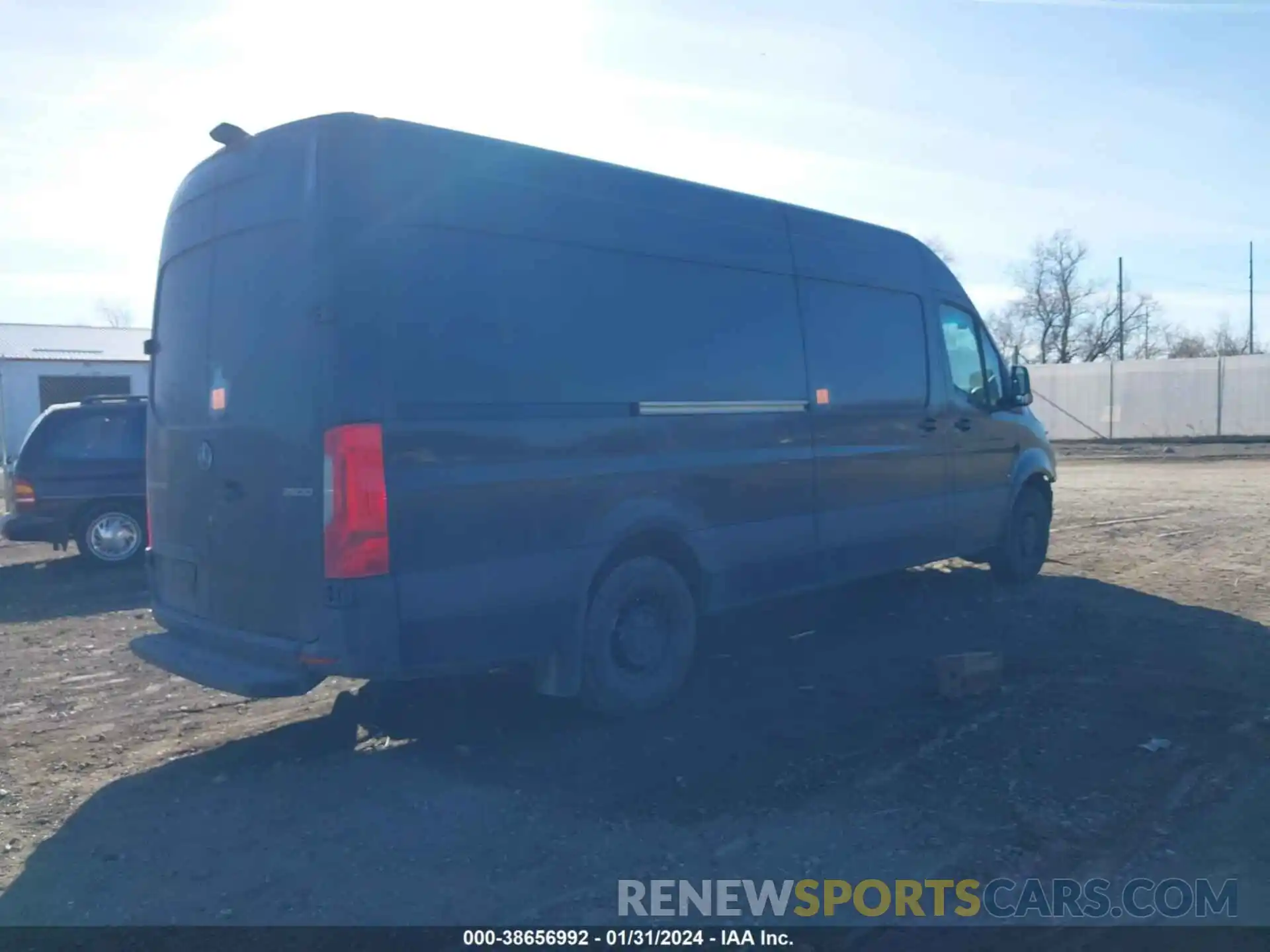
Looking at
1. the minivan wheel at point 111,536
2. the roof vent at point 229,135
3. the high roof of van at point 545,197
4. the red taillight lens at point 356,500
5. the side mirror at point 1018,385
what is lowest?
Result: the minivan wheel at point 111,536

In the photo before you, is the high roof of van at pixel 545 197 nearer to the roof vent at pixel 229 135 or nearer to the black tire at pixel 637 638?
the roof vent at pixel 229 135

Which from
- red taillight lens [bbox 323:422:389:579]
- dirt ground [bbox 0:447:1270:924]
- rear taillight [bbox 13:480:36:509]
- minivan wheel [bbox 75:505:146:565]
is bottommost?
dirt ground [bbox 0:447:1270:924]

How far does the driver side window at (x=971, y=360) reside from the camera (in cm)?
923

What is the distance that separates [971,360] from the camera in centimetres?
951

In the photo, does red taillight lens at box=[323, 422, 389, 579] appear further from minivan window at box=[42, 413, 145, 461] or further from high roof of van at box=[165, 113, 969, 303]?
minivan window at box=[42, 413, 145, 461]

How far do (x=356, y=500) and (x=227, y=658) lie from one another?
4.43 feet

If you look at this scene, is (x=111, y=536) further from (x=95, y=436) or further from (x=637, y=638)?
(x=637, y=638)

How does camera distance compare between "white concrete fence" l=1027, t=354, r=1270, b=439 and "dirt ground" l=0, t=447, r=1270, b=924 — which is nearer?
"dirt ground" l=0, t=447, r=1270, b=924

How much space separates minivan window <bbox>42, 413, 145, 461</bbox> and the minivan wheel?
572 millimetres

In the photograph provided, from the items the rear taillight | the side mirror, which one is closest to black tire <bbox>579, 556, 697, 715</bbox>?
the side mirror

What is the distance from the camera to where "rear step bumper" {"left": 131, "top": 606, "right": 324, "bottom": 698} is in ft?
17.5

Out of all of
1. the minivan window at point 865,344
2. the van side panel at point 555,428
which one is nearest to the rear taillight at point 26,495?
the van side panel at point 555,428

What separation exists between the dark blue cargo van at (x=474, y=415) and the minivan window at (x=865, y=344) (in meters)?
0.04

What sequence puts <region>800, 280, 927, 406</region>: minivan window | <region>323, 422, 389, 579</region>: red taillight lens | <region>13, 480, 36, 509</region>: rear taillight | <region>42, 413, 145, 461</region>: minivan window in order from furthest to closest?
1. <region>42, 413, 145, 461</region>: minivan window
2. <region>13, 480, 36, 509</region>: rear taillight
3. <region>800, 280, 927, 406</region>: minivan window
4. <region>323, 422, 389, 579</region>: red taillight lens
